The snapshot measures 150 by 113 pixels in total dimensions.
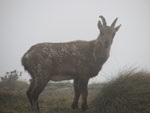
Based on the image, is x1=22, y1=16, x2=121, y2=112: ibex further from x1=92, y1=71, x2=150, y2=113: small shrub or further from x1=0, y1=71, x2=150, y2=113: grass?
x1=92, y1=71, x2=150, y2=113: small shrub

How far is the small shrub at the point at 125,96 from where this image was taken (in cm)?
812

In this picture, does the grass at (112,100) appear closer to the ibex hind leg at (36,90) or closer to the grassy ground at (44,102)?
the grassy ground at (44,102)

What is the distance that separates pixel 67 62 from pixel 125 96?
2.38m

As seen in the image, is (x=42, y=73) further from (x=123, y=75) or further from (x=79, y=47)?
(x=123, y=75)

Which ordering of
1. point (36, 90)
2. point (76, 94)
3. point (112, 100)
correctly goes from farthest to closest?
point (76, 94) < point (36, 90) < point (112, 100)

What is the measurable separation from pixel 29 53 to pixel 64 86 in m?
5.08

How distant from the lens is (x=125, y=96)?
27.7ft

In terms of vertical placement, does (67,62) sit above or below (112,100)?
above

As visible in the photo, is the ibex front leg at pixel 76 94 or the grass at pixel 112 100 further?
the ibex front leg at pixel 76 94

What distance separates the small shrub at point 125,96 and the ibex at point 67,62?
0.82 meters

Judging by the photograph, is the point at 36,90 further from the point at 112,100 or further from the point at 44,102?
the point at 112,100

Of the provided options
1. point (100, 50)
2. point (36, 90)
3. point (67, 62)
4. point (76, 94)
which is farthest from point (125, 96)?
point (36, 90)

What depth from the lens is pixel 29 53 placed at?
359 inches

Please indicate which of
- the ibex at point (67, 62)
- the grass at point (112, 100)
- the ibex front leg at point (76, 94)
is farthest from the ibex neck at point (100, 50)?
the ibex front leg at point (76, 94)
